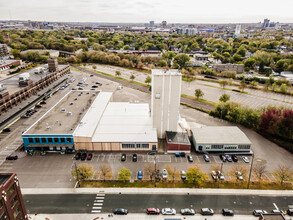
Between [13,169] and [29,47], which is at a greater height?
[29,47]

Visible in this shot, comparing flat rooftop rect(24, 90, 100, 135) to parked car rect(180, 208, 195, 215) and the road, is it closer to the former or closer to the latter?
the road

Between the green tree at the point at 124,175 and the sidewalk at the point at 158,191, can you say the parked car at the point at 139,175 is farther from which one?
the sidewalk at the point at 158,191

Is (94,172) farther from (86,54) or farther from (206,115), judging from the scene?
(86,54)

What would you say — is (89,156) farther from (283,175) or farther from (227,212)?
(283,175)

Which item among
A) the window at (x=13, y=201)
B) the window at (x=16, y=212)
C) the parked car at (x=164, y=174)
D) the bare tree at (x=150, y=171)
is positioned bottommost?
the parked car at (x=164, y=174)

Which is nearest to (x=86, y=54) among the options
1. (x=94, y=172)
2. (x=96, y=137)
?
(x=96, y=137)

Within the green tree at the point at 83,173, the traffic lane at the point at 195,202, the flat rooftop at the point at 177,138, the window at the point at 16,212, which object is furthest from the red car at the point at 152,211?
the window at the point at 16,212

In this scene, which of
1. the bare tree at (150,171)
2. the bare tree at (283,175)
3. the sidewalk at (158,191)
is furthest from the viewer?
the bare tree at (150,171)
